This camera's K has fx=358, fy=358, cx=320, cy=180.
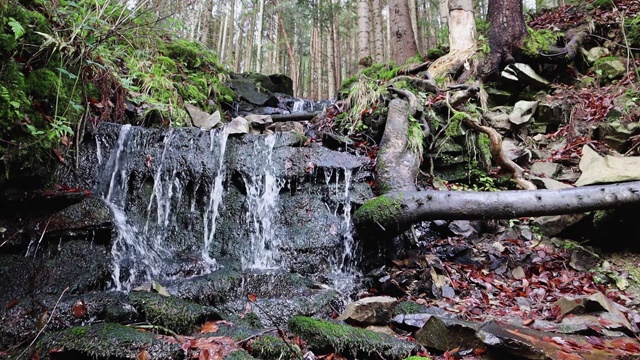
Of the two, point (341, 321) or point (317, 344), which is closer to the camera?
point (317, 344)

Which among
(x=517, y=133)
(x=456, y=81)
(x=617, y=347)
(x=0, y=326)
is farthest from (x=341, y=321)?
(x=456, y=81)

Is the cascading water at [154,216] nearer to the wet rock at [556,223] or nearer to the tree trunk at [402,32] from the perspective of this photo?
the wet rock at [556,223]

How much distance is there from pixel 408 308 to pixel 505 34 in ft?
21.2

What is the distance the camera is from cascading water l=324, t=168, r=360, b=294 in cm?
446

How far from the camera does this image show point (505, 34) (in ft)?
24.3

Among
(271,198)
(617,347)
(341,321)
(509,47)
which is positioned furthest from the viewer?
(509,47)

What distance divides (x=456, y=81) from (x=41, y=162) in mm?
7167

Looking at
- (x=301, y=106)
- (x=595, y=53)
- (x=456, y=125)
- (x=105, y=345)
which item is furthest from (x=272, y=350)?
(x=301, y=106)

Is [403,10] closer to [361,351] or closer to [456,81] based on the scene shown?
[456,81]

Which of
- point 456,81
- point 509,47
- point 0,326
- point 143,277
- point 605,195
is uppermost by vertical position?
point 509,47

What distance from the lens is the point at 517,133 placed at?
21.8ft

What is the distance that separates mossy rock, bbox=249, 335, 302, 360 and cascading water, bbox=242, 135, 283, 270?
2.10 meters

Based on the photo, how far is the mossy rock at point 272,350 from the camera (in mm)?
2451

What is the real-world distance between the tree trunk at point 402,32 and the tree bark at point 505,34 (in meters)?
2.30
